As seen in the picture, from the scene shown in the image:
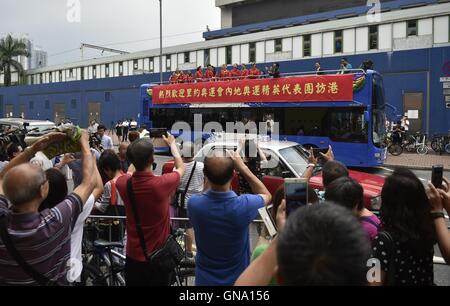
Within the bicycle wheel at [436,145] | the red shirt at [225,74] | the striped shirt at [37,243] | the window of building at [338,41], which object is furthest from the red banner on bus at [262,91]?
the window of building at [338,41]

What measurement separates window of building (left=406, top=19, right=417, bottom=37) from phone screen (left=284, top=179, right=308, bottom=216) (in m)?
32.0

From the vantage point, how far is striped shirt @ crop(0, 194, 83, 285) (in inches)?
98.8

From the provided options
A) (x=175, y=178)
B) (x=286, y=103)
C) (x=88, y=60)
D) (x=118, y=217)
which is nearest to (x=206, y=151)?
(x=118, y=217)

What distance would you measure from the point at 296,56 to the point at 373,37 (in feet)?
23.4

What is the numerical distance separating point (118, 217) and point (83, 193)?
2059 mm

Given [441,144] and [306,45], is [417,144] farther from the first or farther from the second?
[306,45]

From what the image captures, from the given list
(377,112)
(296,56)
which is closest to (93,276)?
(377,112)

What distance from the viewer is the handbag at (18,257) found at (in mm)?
2484

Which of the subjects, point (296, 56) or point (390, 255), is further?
point (296, 56)

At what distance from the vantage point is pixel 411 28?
30828 millimetres

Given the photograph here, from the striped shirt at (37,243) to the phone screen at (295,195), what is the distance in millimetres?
1328

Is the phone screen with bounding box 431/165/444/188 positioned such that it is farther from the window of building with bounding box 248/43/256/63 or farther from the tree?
the tree

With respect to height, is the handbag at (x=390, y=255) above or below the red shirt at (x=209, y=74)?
below

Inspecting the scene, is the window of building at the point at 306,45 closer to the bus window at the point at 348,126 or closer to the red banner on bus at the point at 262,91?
the red banner on bus at the point at 262,91
